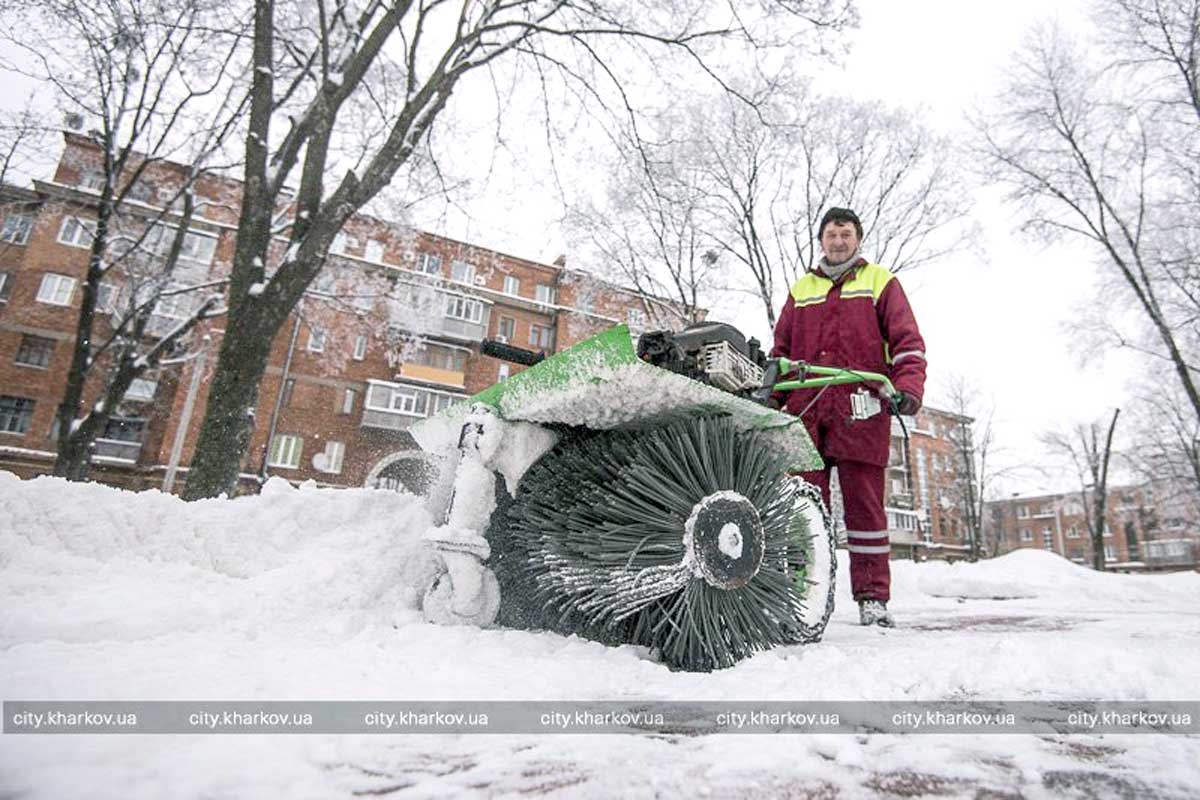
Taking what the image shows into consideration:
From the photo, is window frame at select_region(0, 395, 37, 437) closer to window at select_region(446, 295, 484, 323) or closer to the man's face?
window at select_region(446, 295, 484, 323)

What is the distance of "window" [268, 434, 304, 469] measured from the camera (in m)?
22.4

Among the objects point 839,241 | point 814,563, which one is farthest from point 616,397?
point 839,241

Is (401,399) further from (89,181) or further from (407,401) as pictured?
(89,181)

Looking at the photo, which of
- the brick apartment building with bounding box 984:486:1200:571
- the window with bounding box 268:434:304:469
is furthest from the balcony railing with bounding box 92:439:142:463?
the brick apartment building with bounding box 984:486:1200:571

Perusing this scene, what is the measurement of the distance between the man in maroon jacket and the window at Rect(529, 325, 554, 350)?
25723mm

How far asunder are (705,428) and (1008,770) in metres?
1.04

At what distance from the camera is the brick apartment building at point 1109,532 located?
142 ft

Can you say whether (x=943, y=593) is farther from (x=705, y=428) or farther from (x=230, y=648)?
(x=230, y=648)

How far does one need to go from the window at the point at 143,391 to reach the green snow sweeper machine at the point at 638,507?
25548 millimetres

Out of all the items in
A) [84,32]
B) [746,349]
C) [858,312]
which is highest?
[84,32]

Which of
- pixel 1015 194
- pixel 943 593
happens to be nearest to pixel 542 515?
pixel 943 593

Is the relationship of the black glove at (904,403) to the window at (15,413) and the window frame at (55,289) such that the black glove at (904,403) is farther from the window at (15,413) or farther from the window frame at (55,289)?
the window frame at (55,289)

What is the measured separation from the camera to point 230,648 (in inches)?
50.1

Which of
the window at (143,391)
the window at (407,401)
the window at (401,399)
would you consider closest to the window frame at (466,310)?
the window at (401,399)
